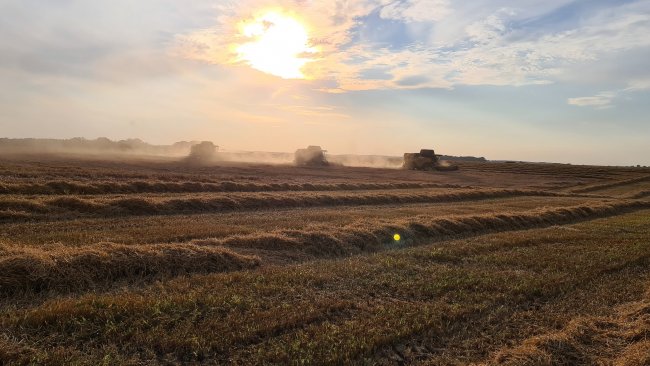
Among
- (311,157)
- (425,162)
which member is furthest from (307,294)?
(425,162)

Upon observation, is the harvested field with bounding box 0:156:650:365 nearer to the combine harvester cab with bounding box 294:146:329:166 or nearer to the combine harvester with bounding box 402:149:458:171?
the combine harvester cab with bounding box 294:146:329:166

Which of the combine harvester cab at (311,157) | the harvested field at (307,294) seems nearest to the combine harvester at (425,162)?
the combine harvester cab at (311,157)

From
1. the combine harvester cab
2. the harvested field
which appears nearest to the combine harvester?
the combine harvester cab

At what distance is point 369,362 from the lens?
655 centimetres

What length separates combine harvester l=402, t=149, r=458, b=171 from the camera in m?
94.3

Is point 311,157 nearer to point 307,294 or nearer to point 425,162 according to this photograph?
point 425,162

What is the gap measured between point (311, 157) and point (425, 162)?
24789mm

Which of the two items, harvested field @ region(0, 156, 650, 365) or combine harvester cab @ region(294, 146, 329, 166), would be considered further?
combine harvester cab @ region(294, 146, 329, 166)

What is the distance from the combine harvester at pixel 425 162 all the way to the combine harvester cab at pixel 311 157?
1951 cm

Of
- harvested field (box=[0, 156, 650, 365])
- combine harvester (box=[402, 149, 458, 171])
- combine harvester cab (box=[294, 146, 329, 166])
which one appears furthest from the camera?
combine harvester (box=[402, 149, 458, 171])

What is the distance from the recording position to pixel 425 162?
311 feet

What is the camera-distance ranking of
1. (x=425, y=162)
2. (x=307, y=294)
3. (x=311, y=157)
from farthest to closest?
(x=425, y=162) → (x=311, y=157) → (x=307, y=294)

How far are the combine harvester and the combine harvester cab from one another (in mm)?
19511

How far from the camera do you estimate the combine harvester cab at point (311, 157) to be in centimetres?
8950
